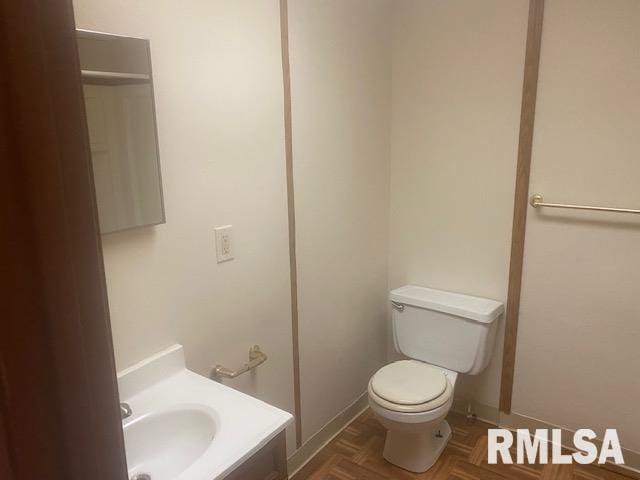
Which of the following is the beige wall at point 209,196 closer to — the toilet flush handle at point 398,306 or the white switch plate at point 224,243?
the white switch plate at point 224,243

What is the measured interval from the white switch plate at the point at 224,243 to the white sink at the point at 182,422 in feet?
1.26

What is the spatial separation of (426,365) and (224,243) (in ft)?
4.02

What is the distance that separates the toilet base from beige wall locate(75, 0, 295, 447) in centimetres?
65

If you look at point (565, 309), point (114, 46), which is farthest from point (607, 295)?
point (114, 46)

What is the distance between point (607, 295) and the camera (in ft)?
6.43

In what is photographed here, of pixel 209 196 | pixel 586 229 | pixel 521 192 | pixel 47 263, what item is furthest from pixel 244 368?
pixel 586 229

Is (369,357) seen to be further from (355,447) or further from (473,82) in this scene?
(473,82)

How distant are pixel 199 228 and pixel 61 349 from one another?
3.35ft

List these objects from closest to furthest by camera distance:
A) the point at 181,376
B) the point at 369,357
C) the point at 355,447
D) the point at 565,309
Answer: the point at 181,376
the point at 565,309
the point at 355,447
the point at 369,357

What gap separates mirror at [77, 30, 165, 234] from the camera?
118cm

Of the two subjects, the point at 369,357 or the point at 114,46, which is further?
the point at 369,357

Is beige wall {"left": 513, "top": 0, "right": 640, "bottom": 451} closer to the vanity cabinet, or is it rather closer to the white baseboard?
the white baseboard

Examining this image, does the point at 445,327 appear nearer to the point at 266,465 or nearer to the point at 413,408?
the point at 413,408

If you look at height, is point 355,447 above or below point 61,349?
below
